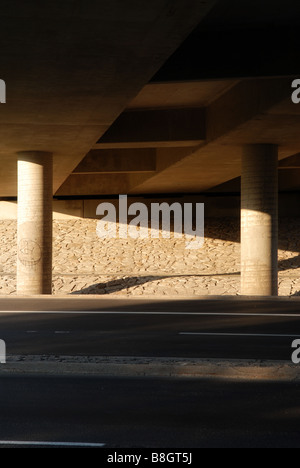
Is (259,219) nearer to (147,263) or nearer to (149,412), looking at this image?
(147,263)

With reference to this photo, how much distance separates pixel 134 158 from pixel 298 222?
1587 cm

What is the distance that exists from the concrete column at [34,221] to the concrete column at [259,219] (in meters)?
7.18

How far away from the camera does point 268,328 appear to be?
14195mm

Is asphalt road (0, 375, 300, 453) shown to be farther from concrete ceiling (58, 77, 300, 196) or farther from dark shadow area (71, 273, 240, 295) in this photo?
dark shadow area (71, 273, 240, 295)

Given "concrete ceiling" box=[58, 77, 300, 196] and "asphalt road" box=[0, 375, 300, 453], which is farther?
"concrete ceiling" box=[58, 77, 300, 196]

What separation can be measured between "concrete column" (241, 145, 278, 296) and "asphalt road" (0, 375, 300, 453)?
16.7m

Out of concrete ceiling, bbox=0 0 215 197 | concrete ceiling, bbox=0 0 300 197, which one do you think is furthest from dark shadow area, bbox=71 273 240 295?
concrete ceiling, bbox=0 0 215 197

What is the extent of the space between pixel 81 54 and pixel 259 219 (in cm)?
1291

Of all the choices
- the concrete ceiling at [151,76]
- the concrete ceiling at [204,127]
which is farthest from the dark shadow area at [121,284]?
the concrete ceiling at [151,76]

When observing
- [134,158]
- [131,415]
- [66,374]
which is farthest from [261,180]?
[131,415]

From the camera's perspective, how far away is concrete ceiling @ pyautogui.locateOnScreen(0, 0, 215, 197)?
38.6 ft

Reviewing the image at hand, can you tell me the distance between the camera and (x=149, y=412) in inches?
299

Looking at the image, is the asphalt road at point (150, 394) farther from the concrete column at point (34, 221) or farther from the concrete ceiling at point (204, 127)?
the concrete column at point (34, 221)
